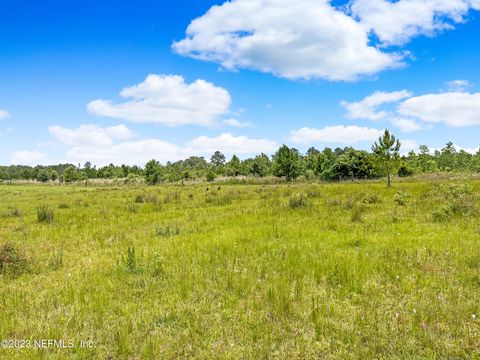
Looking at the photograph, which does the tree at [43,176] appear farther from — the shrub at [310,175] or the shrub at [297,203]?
the shrub at [297,203]

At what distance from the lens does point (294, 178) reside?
77688mm

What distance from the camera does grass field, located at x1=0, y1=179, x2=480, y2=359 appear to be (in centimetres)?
486

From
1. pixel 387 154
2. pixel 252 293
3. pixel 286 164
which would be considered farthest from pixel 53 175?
pixel 252 293

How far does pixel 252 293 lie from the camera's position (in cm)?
671

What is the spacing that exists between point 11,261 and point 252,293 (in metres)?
6.59

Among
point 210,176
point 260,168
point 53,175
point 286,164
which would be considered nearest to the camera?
point 286,164

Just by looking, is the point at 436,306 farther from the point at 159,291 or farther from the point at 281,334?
the point at 159,291

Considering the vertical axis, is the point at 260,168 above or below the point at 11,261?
above

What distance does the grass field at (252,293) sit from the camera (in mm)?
4855

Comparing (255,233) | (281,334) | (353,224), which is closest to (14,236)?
(255,233)

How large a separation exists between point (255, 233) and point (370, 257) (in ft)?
14.3

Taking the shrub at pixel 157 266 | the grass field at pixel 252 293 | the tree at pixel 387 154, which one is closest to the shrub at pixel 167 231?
the grass field at pixel 252 293

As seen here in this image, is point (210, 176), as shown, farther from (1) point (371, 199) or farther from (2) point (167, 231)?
(2) point (167, 231)

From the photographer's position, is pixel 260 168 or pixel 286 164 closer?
pixel 286 164
